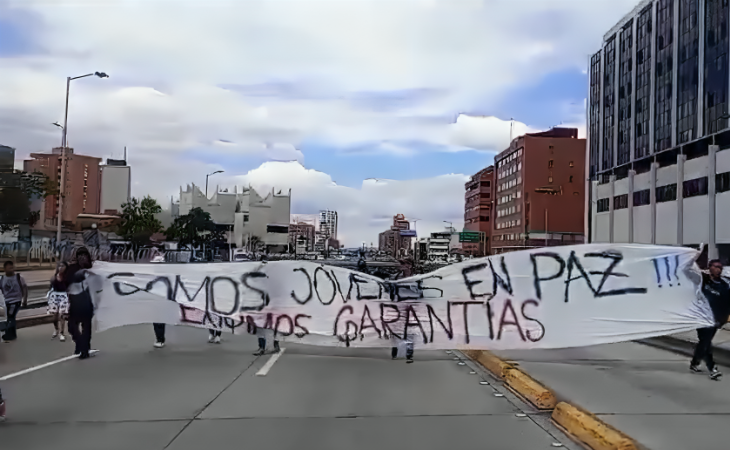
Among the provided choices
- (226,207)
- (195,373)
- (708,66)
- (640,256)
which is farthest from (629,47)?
(226,207)

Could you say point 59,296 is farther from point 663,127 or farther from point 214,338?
point 663,127

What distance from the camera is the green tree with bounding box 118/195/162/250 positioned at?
60281 millimetres

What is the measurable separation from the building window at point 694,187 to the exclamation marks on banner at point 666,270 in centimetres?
4061

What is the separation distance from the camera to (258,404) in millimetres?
7797

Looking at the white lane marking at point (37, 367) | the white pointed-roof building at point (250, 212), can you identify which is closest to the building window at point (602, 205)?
the white lane marking at point (37, 367)

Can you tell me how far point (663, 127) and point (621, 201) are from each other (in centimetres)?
989

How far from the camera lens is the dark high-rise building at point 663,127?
147ft

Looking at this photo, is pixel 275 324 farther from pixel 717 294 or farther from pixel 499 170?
pixel 499 170

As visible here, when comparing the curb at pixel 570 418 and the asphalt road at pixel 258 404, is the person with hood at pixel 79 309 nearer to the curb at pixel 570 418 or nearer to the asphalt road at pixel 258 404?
the asphalt road at pixel 258 404

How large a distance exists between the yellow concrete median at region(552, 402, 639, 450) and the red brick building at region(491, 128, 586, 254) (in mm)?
94484

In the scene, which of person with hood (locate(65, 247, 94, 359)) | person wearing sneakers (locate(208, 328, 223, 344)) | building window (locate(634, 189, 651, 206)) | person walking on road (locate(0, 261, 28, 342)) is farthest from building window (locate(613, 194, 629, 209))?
person with hood (locate(65, 247, 94, 359))

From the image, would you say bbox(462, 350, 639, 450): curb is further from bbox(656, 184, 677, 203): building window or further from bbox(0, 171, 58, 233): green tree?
bbox(656, 184, 677, 203): building window

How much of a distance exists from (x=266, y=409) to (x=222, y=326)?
4.10m

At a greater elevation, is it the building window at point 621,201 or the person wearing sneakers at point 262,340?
the building window at point 621,201
